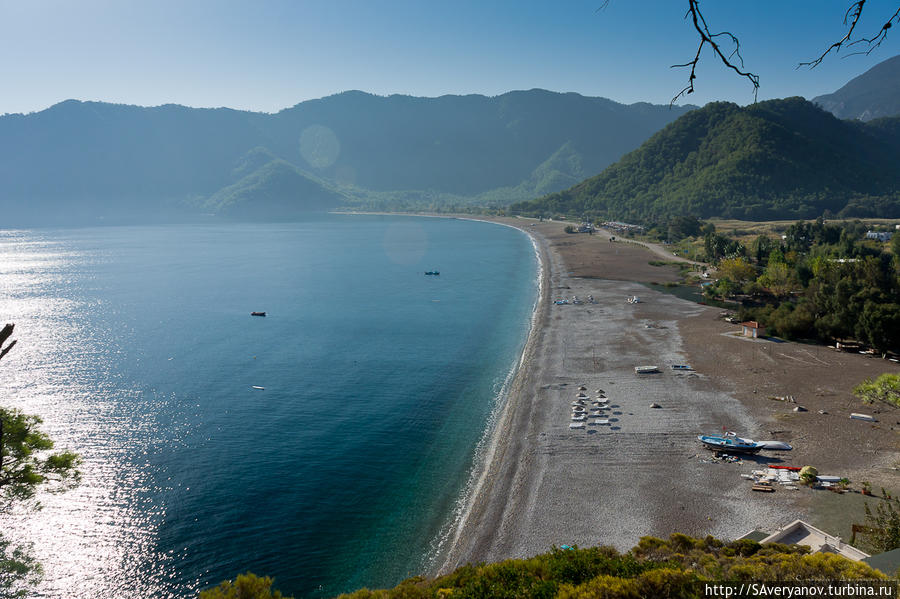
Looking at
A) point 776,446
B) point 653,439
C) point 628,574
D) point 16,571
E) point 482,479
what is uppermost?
point 628,574

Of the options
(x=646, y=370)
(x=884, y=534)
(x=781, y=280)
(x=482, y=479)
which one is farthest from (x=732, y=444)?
(x=781, y=280)

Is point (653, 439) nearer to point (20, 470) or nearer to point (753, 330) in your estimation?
point (753, 330)

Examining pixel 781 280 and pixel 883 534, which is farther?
pixel 781 280

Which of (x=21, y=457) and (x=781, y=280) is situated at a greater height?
(x=781, y=280)

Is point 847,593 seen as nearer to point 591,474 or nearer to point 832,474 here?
A: point 591,474

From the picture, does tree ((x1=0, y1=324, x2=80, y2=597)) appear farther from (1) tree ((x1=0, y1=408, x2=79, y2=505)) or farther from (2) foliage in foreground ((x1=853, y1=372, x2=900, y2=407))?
(2) foliage in foreground ((x1=853, y1=372, x2=900, y2=407))

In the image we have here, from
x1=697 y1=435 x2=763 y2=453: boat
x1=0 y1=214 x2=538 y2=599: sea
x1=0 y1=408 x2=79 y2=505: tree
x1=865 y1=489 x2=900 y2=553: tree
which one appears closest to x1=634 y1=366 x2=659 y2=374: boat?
x1=0 y1=214 x2=538 y2=599: sea

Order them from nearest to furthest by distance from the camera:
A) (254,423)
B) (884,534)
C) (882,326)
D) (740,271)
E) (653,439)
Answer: (884,534) < (653,439) < (254,423) < (882,326) < (740,271)

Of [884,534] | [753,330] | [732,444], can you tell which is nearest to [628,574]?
[884,534]

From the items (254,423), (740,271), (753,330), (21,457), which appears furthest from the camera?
(740,271)
